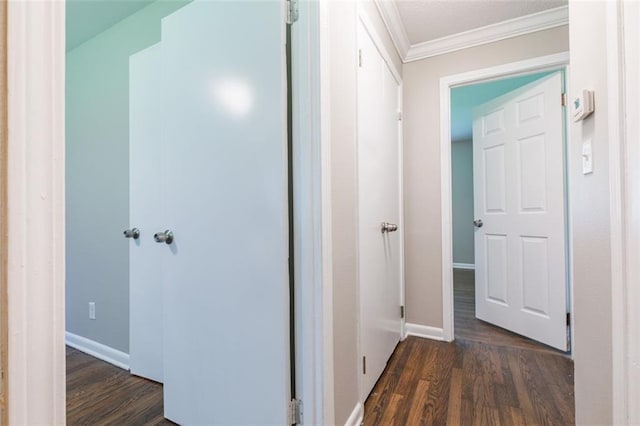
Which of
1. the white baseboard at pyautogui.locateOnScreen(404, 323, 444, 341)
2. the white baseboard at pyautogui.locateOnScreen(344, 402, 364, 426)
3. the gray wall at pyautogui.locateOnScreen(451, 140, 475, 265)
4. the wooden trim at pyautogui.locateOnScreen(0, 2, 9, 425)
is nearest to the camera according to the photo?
the wooden trim at pyautogui.locateOnScreen(0, 2, 9, 425)

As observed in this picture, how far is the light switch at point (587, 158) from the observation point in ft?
3.32

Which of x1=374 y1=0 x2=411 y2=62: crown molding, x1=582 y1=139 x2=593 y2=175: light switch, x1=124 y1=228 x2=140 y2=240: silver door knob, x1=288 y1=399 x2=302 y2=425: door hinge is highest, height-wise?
x1=374 y1=0 x2=411 y2=62: crown molding

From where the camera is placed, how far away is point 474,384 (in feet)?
5.64

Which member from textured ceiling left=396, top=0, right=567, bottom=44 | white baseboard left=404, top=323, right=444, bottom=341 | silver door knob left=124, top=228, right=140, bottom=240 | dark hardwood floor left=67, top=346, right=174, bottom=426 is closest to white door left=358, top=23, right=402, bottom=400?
white baseboard left=404, top=323, right=444, bottom=341

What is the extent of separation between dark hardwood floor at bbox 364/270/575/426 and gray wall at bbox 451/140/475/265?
10.8 feet

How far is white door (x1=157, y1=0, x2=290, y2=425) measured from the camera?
1106 millimetres

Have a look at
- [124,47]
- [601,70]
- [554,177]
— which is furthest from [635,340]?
[124,47]

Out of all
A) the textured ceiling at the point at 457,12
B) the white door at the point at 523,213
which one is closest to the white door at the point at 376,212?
the textured ceiling at the point at 457,12

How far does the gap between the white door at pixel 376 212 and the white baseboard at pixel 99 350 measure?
156 centimetres

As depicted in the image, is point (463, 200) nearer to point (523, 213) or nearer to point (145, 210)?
point (523, 213)

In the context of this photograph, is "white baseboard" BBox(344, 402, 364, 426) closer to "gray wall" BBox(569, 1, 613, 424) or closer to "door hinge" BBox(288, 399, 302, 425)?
"door hinge" BBox(288, 399, 302, 425)

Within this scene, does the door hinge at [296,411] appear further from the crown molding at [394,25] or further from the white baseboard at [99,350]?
the crown molding at [394,25]

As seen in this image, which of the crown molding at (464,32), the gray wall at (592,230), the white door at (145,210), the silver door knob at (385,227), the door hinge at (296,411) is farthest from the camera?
the crown molding at (464,32)

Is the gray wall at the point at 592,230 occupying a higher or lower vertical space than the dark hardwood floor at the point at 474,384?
higher
